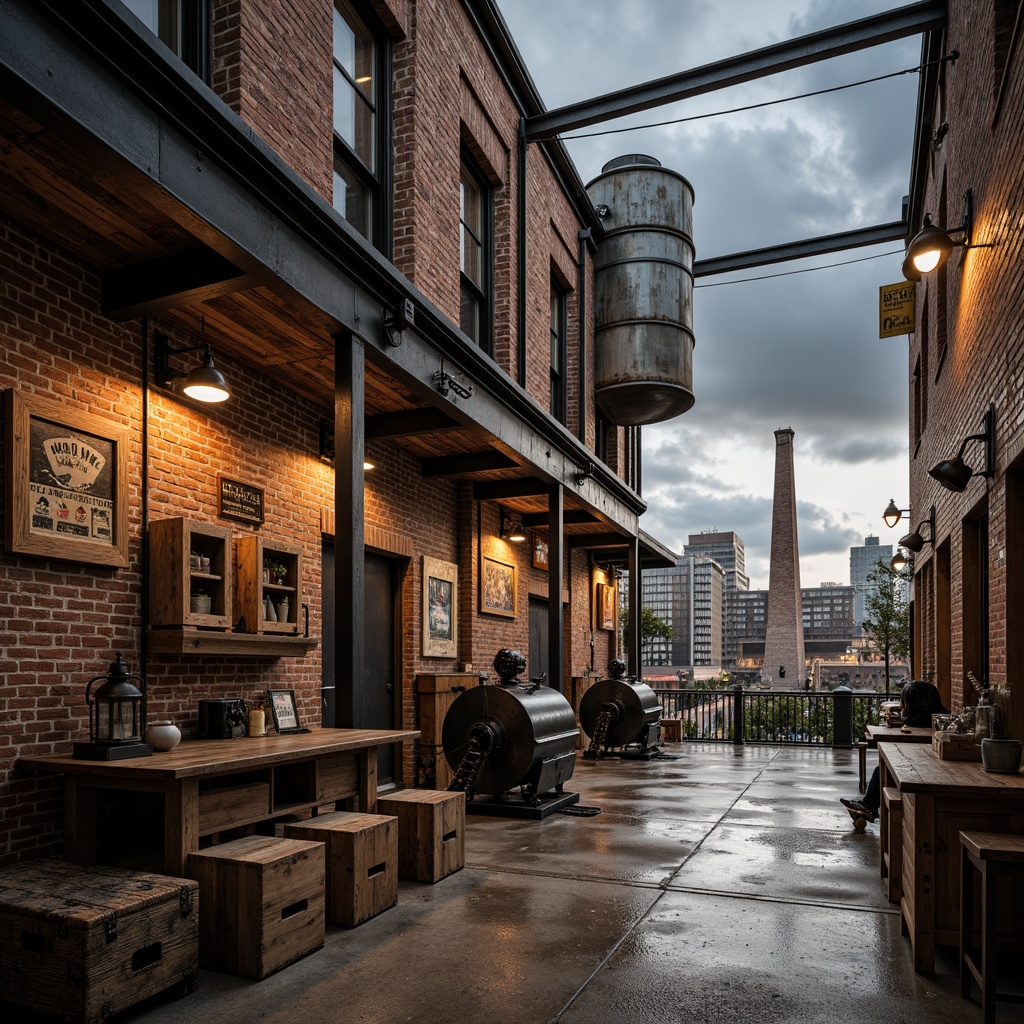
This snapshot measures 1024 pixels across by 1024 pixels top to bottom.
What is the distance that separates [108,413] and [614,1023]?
4.40 metres

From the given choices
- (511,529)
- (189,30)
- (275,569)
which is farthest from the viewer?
(511,529)

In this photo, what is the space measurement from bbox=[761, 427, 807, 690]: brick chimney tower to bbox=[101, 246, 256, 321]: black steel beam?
2994cm

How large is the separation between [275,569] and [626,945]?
3.73 metres

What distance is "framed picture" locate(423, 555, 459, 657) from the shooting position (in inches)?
394

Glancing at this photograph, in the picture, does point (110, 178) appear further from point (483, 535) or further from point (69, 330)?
point (483, 535)

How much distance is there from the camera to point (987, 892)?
3.46 metres

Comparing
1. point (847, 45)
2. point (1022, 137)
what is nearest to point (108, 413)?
point (1022, 137)

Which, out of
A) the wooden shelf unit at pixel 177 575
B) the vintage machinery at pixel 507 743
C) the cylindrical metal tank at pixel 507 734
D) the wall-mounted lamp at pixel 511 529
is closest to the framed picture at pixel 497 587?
the wall-mounted lamp at pixel 511 529

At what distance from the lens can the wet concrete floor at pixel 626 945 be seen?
3.63m

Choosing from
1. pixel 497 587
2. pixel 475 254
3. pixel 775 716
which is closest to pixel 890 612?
pixel 775 716

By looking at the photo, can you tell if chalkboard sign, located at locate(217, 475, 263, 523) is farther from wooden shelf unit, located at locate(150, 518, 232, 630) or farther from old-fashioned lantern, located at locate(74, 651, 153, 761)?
old-fashioned lantern, located at locate(74, 651, 153, 761)

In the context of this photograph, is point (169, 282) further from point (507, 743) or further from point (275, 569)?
point (507, 743)

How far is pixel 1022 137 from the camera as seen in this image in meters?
4.91

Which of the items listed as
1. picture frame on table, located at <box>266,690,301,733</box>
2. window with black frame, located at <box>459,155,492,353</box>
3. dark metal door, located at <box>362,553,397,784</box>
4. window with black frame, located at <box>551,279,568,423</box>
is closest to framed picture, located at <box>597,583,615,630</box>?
window with black frame, located at <box>551,279,568,423</box>
